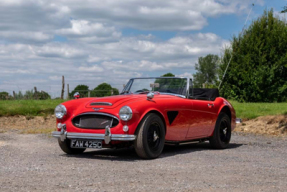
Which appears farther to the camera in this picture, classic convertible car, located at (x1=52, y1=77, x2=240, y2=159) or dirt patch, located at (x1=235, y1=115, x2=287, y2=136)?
dirt patch, located at (x1=235, y1=115, x2=287, y2=136)

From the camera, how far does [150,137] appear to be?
25.1 ft

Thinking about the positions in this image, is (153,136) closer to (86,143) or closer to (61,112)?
(86,143)

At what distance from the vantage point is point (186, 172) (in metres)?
6.20

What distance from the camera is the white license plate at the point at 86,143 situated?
Answer: 747 cm

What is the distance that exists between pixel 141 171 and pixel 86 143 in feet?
5.40

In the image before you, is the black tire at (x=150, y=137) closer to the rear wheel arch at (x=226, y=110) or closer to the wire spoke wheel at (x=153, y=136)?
the wire spoke wheel at (x=153, y=136)

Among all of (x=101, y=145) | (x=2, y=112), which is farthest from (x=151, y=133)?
(x=2, y=112)

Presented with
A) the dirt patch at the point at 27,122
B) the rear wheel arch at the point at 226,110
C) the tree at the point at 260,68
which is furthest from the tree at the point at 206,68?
the rear wheel arch at the point at 226,110

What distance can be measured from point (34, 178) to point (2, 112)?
13517 mm

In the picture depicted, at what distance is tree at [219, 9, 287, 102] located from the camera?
30703 mm

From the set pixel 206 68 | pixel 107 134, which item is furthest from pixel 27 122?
pixel 206 68

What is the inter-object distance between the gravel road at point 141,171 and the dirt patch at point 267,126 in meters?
5.60

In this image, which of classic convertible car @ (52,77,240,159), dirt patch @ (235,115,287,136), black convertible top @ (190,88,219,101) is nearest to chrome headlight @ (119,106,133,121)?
classic convertible car @ (52,77,240,159)

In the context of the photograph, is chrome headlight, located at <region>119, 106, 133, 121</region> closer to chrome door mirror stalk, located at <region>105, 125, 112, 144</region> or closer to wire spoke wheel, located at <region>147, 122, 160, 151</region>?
chrome door mirror stalk, located at <region>105, 125, 112, 144</region>
